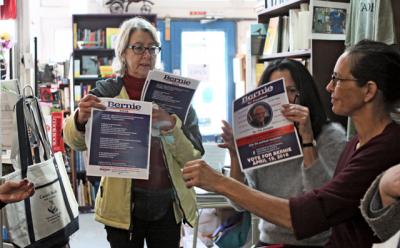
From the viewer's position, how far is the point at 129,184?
6.44 ft

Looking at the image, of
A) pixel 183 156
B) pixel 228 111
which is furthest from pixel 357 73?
pixel 228 111

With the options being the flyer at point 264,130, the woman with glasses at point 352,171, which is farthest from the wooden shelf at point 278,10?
Answer: the woman with glasses at point 352,171

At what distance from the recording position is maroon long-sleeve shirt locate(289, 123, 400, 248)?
127cm

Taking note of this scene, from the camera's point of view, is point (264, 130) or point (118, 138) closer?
point (264, 130)

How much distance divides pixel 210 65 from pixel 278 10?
141 inches

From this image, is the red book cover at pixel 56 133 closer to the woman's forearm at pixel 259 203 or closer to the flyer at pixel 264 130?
the flyer at pixel 264 130

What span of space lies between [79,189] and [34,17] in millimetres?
2441

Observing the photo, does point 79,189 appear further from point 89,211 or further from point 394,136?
point 394,136

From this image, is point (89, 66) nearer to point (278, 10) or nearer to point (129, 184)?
point (278, 10)

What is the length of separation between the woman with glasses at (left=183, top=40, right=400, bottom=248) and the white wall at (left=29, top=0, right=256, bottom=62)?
5.48m

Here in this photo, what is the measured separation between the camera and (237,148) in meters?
1.69

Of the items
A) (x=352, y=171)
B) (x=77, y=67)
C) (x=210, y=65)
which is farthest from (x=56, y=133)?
(x=352, y=171)

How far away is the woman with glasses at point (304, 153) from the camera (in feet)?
5.48

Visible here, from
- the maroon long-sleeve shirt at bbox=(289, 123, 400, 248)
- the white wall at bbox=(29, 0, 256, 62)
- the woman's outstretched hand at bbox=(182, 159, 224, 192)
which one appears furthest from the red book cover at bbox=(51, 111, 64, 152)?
the maroon long-sleeve shirt at bbox=(289, 123, 400, 248)
